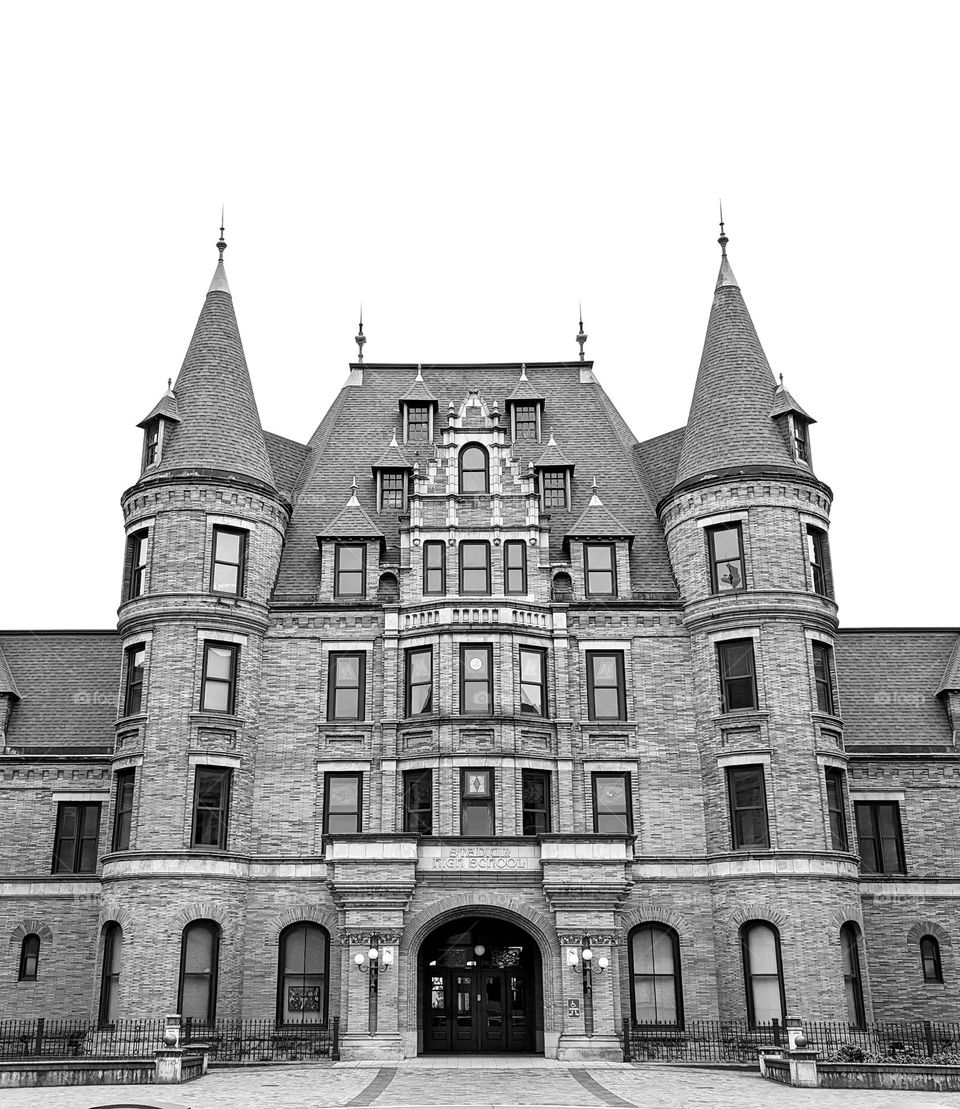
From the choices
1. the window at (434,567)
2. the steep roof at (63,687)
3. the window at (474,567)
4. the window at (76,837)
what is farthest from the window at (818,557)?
the window at (76,837)

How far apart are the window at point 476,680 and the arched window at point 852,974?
12.0 m

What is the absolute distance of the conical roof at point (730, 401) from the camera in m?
38.2

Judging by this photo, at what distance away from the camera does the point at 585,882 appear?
33.1 meters

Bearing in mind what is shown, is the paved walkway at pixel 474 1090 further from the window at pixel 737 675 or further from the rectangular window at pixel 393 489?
the rectangular window at pixel 393 489

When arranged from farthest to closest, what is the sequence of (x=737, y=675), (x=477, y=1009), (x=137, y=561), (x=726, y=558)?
(x=137, y=561) → (x=726, y=558) → (x=737, y=675) → (x=477, y=1009)

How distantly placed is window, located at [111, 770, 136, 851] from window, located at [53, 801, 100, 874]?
3310mm

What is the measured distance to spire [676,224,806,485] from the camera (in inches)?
1503

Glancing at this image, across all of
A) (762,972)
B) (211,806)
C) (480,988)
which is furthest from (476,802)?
(762,972)

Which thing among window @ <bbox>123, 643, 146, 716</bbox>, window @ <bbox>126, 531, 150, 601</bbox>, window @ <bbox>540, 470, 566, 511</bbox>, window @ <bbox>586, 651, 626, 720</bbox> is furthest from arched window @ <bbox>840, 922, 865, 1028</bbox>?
window @ <bbox>126, 531, 150, 601</bbox>

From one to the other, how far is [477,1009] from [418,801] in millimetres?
6149

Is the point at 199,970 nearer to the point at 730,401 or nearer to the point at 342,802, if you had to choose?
the point at 342,802

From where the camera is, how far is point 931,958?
37938 millimetres

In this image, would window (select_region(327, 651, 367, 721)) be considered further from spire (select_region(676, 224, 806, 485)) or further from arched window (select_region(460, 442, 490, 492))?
spire (select_region(676, 224, 806, 485))

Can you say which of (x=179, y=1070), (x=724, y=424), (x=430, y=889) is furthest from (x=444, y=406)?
(x=179, y=1070)
